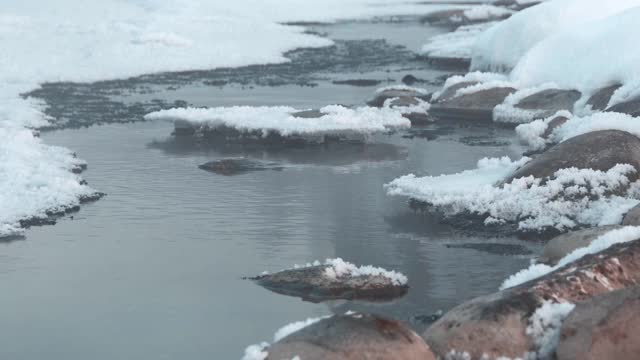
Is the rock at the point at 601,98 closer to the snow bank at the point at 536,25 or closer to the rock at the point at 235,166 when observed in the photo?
the snow bank at the point at 536,25

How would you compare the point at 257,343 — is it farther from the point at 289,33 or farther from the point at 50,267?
the point at 289,33

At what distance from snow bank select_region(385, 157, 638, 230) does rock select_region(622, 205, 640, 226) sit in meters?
0.45

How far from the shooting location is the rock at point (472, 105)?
58.0 feet

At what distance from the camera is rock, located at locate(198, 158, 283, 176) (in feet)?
44.7

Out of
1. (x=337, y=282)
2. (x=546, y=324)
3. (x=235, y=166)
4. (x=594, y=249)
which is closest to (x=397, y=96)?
(x=235, y=166)

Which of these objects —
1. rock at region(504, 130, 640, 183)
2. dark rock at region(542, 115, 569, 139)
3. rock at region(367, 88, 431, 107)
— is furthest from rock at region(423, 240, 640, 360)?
rock at region(367, 88, 431, 107)

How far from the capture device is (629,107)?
14039 mm

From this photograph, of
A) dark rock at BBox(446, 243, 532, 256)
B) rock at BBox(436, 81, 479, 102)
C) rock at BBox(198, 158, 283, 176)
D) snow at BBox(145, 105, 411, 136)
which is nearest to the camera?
dark rock at BBox(446, 243, 532, 256)

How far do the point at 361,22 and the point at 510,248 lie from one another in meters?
25.2

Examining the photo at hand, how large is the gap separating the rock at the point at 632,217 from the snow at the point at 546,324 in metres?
2.74

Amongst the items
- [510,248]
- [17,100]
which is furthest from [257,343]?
[17,100]

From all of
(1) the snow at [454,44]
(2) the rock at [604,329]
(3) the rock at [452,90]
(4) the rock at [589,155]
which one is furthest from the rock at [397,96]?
(2) the rock at [604,329]

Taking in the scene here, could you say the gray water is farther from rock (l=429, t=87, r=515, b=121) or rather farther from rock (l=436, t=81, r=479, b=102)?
rock (l=436, t=81, r=479, b=102)

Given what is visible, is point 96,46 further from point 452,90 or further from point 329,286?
point 329,286
